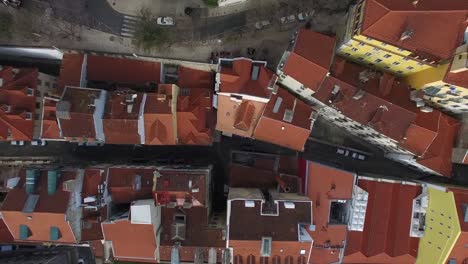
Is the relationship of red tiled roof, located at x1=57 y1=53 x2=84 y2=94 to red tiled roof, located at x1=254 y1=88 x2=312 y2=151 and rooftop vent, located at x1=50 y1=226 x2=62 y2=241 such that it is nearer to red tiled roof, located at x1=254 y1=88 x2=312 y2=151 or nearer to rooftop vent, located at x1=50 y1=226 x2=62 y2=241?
rooftop vent, located at x1=50 y1=226 x2=62 y2=241

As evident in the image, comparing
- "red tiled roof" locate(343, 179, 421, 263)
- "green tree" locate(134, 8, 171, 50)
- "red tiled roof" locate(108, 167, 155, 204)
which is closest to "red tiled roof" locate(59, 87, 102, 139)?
"red tiled roof" locate(108, 167, 155, 204)

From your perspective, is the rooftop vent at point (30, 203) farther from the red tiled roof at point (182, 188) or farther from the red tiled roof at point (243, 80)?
the red tiled roof at point (243, 80)

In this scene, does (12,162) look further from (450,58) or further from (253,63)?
(450,58)

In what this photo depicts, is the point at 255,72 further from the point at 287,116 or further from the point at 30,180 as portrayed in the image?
the point at 30,180

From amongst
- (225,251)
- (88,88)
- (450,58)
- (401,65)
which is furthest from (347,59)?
(88,88)

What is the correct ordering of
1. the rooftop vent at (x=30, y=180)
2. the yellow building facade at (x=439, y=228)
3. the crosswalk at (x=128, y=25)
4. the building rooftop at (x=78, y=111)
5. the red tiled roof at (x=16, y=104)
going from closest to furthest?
the building rooftop at (x=78, y=111)
the rooftop vent at (x=30, y=180)
the yellow building facade at (x=439, y=228)
the red tiled roof at (x=16, y=104)
the crosswalk at (x=128, y=25)

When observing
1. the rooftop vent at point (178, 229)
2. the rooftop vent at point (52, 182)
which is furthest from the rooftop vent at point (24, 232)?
the rooftop vent at point (178, 229)
